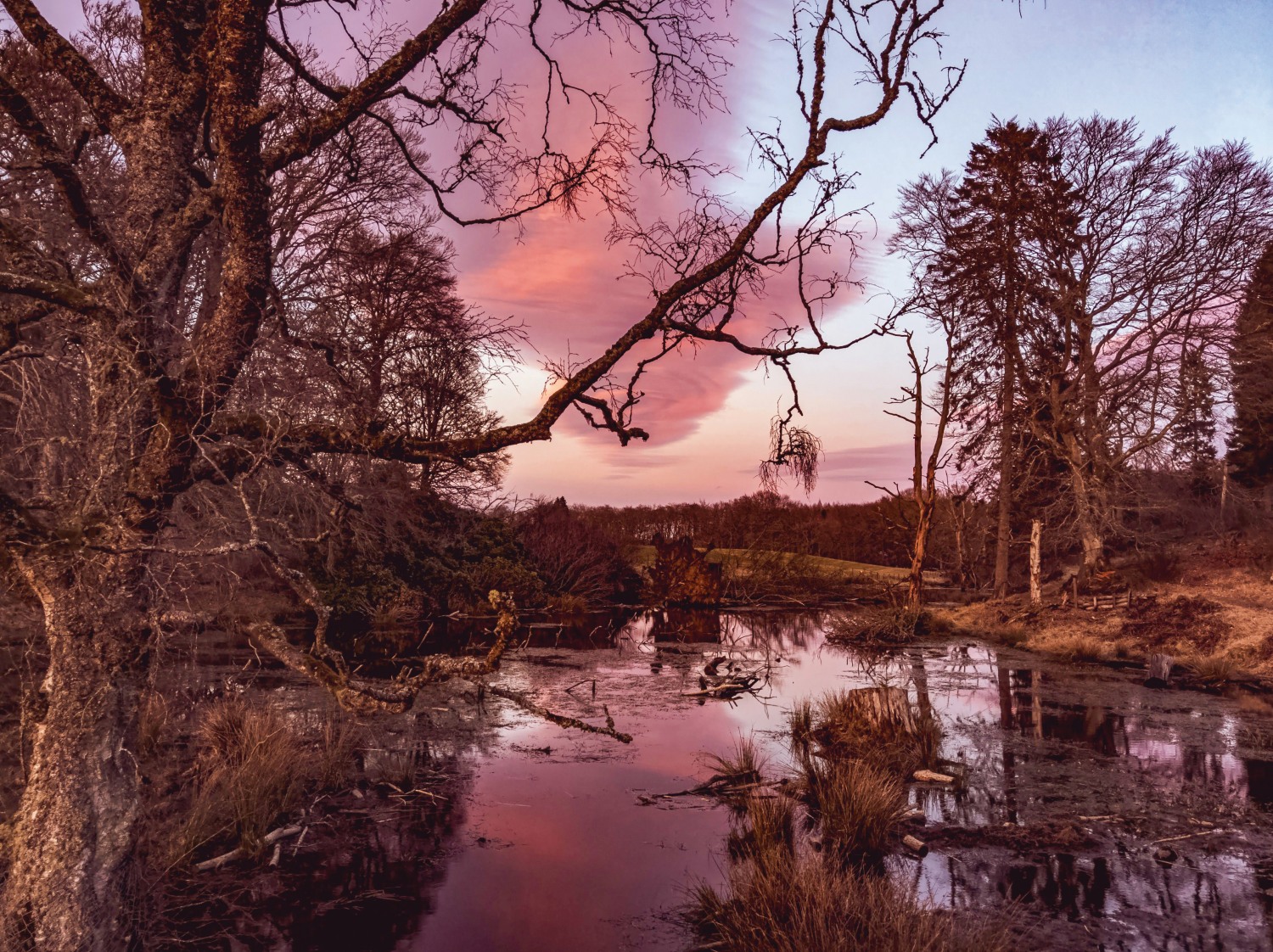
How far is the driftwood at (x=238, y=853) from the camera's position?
6215mm

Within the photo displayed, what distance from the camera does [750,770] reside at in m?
8.95

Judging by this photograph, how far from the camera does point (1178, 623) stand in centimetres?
1797

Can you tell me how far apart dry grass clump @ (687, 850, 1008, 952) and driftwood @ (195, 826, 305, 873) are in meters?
3.41

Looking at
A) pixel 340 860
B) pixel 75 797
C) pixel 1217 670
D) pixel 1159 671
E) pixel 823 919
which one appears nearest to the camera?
pixel 75 797

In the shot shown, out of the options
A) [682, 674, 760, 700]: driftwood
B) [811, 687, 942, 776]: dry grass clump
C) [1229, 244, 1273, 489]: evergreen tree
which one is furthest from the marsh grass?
[1229, 244, 1273, 489]: evergreen tree

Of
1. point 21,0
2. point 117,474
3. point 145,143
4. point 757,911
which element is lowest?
point 757,911

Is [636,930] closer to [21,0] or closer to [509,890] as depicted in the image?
[509,890]

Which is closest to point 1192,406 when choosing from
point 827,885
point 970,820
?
point 970,820

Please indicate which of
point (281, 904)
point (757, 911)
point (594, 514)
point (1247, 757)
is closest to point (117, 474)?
point (281, 904)

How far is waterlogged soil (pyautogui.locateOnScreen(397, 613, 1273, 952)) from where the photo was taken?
6.07 meters

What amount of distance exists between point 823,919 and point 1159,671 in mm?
13016

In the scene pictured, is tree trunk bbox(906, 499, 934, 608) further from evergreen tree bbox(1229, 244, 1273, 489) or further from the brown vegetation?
the brown vegetation

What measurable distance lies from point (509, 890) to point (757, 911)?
7.80 ft

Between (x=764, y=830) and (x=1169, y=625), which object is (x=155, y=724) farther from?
(x=1169, y=625)
